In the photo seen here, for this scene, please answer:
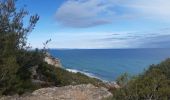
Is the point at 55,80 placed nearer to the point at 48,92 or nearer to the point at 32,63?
the point at 32,63

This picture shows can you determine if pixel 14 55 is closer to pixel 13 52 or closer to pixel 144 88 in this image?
pixel 13 52

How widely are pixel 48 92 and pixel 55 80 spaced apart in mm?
8816

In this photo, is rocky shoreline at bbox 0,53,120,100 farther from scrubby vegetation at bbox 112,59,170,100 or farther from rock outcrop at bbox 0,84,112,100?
scrubby vegetation at bbox 112,59,170,100

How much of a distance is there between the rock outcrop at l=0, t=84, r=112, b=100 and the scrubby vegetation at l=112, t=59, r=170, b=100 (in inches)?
137

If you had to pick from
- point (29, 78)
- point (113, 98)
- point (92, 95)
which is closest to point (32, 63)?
point (29, 78)

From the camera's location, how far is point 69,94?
21297 mm

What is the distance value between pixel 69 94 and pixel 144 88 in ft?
19.6

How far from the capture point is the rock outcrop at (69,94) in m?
20.7

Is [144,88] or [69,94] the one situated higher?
[144,88]

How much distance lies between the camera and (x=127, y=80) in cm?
1730

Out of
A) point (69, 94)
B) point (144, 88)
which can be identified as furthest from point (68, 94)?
point (144, 88)

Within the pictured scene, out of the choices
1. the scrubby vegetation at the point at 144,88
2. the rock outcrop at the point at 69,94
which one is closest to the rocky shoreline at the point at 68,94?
the rock outcrop at the point at 69,94

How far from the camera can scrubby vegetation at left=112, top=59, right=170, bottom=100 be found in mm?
15805

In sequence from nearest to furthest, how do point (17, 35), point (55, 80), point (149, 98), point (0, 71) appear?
point (149, 98)
point (0, 71)
point (17, 35)
point (55, 80)
